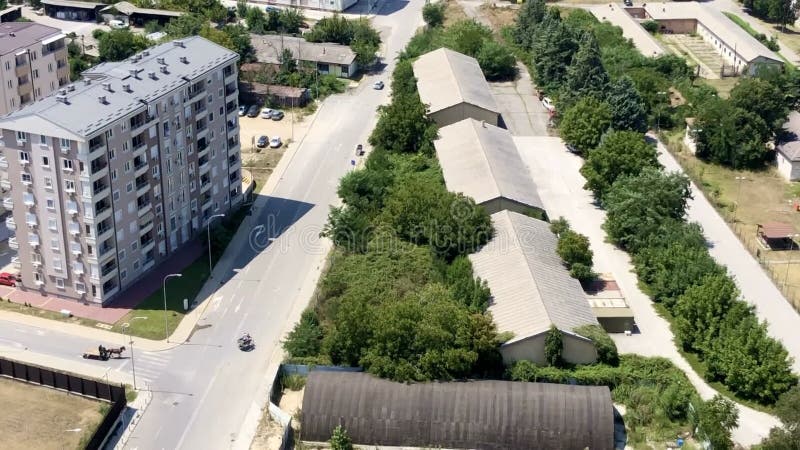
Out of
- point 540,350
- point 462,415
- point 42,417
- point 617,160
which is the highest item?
point 617,160

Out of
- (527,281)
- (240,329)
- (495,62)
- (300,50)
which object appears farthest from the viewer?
(300,50)

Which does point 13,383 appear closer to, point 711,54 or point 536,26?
point 536,26

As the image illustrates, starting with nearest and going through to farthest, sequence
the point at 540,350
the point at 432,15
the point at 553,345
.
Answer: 1. the point at 553,345
2. the point at 540,350
3. the point at 432,15

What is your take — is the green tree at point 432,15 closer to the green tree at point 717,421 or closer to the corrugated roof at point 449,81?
the corrugated roof at point 449,81

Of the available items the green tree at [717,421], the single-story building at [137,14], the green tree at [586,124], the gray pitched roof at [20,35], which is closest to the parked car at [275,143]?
the gray pitched roof at [20,35]

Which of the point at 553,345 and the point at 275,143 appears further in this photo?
the point at 275,143

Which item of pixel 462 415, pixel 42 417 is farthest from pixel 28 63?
pixel 462 415

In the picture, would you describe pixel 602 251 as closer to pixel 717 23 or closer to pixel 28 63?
pixel 28 63
